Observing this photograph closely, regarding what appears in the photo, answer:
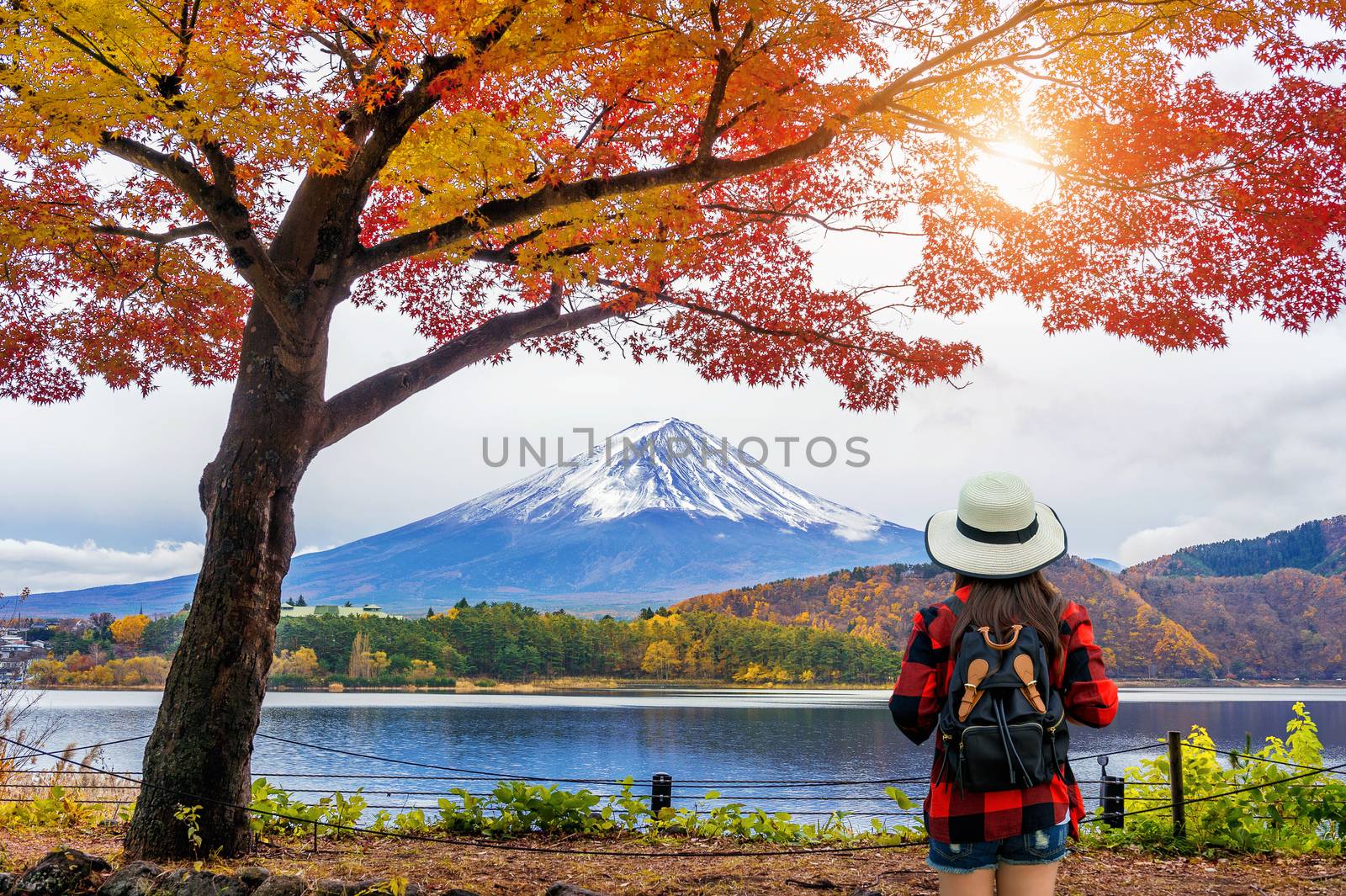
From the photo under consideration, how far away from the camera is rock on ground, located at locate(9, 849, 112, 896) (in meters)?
3.92

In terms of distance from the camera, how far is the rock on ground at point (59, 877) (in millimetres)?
3920

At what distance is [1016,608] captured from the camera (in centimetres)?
227

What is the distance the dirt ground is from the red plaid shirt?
2.39 m

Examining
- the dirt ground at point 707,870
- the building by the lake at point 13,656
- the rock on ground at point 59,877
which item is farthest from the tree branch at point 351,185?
the building by the lake at point 13,656

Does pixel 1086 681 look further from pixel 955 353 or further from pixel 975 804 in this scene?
pixel 955 353

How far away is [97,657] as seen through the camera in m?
55.7

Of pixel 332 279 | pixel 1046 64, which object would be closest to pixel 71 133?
pixel 332 279

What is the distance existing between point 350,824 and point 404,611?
493ft

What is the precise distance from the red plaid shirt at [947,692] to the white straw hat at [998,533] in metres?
0.09

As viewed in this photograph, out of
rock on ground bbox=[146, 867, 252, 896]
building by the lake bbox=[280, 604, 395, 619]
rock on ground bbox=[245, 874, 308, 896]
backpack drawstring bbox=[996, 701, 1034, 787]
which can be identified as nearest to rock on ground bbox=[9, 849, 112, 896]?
rock on ground bbox=[146, 867, 252, 896]

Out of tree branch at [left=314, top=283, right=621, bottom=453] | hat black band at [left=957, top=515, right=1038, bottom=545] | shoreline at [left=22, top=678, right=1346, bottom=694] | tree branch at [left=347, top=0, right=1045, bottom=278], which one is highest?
tree branch at [left=347, top=0, right=1045, bottom=278]

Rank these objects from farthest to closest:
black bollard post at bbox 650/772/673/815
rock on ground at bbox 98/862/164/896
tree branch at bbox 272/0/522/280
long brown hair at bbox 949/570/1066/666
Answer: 1. black bollard post at bbox 650/772/673/815
2. tree branch at bbox 272/0/522/280
3. rock on ground at bbox 98/862/164/896
4. long brown hair at bbox 949/570/1066/666

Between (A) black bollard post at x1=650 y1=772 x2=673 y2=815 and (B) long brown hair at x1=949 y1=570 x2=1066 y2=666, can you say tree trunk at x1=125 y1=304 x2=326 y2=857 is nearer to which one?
(A) black bollard post at x1=650 y1=772 x2=673 y2=815

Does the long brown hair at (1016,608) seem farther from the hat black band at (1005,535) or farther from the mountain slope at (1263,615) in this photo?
the mountain slope at (1263,615)
